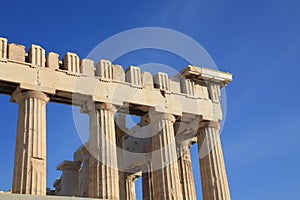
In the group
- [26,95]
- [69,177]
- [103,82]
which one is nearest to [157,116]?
[103,82]

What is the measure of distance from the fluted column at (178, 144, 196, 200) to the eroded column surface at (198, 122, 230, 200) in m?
2.78

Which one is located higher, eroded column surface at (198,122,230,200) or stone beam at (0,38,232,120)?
stone beam at (0,38,232,120)

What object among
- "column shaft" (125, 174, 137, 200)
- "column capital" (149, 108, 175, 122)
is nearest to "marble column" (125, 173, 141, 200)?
"column shaft" (125, 174, 137, 200)

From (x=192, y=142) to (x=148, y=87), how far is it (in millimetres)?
8653

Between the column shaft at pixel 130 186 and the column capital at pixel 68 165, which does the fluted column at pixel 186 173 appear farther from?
the column capital at pixel 68 165

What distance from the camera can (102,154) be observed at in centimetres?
2855

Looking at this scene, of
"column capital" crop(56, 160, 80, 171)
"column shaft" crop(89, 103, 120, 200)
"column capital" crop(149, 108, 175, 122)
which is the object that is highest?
"column capital" crop(149, 108, 175, 122)

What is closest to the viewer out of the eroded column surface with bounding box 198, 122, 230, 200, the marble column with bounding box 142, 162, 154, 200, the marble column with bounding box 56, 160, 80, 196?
the eroded column surface with bounding box 198, 122, 230, 200

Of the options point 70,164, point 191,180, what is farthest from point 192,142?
point 70,164

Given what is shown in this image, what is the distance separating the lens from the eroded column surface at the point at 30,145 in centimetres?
2548

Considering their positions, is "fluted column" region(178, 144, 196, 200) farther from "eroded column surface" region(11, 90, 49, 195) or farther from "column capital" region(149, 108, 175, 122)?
"eroded column surface" region(11, 90, 49, 195)

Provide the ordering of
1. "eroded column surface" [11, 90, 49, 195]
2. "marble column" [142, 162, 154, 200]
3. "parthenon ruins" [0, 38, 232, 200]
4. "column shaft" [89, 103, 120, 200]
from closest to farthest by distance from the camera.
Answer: "eroded column surface" [11, 90, 49, 195] → "parthenon ruins" [0, 38, 232, 200] → "column shaft" [89, 103, 120, 200] → "marble column" [142, 162, 154, 200]

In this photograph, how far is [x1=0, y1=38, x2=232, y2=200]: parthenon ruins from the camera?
27.5m

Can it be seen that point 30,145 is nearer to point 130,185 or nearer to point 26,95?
point 26,95
